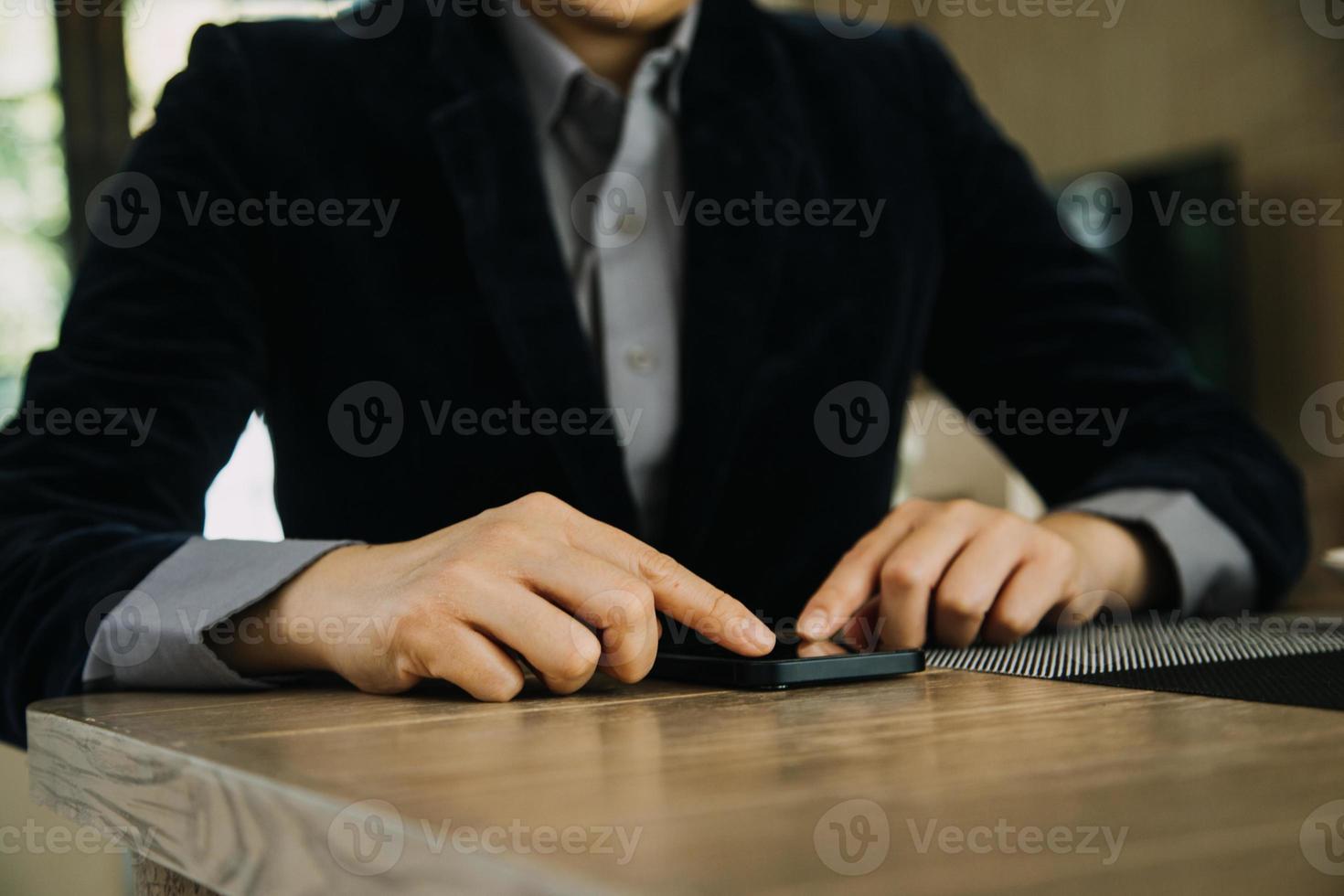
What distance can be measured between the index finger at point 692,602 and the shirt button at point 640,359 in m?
0.48

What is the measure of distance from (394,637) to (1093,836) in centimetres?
32

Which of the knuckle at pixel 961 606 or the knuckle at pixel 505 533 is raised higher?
the knuckle at pixel 505 533

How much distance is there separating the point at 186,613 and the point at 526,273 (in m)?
0.42

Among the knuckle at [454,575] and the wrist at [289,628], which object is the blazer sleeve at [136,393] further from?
the knuckle at [454,575]

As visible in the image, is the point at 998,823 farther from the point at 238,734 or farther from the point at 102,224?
the point at 102,224

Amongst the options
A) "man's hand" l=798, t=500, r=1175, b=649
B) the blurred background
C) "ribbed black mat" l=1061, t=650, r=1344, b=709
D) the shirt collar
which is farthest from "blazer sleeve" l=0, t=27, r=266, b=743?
the blurred background

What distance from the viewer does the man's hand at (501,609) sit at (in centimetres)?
47

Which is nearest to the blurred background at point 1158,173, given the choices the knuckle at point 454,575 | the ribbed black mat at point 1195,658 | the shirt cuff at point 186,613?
the ribbed black mat at point 1195,658

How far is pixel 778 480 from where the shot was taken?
104 centimetres

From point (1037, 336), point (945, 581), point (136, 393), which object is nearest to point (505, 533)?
point (945, 581)

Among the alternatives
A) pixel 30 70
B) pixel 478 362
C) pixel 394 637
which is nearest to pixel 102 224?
pixel 478 362

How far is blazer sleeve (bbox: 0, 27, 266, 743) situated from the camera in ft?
1.98

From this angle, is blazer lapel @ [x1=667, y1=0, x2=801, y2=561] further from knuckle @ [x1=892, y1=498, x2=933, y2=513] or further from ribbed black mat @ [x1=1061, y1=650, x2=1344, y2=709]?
ribbed black mat @ [x1=1061, y1=650, x2=1344, y2=709]

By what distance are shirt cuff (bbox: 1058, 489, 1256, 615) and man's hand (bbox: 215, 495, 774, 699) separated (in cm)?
39
